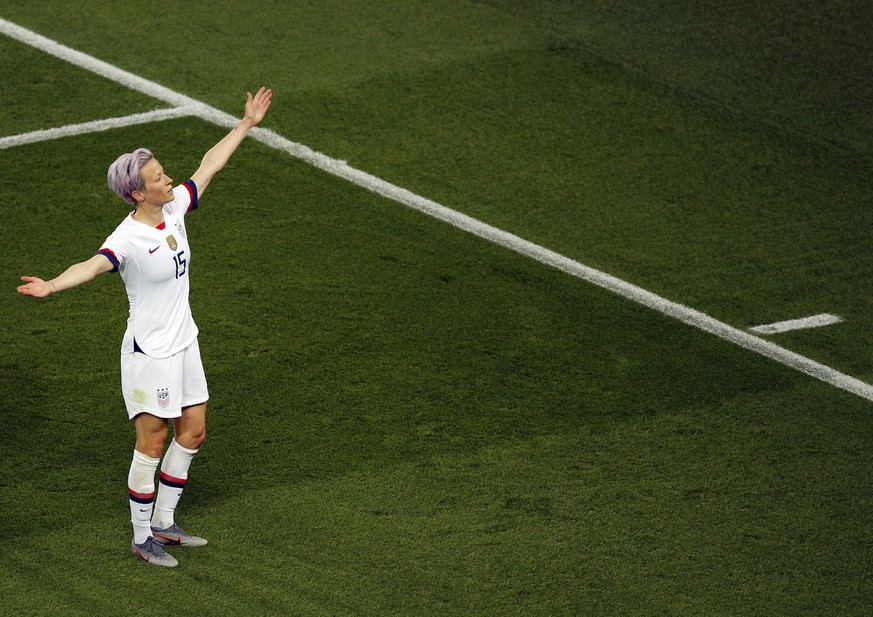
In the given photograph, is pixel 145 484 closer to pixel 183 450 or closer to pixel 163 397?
pixel 183 450

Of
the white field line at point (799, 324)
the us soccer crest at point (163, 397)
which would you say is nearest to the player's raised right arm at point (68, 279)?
the us soccer crest at point (163, 397)

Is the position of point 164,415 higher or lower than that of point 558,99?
lower

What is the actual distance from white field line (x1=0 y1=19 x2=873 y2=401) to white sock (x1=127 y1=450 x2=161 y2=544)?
3.71 m

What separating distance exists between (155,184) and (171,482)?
1422 mm

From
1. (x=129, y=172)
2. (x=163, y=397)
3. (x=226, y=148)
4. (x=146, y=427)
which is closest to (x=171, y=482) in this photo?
(x=146, y=427)

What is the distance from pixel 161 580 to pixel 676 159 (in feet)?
19.1

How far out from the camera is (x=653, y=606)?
5.96 metres

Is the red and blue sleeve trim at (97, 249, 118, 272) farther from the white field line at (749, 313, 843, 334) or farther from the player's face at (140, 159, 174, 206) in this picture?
the white field line at (749, 313, 843, 334)

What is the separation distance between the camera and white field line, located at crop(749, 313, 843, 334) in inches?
327

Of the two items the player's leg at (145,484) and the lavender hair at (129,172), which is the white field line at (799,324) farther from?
the lavender hair at (129,172)

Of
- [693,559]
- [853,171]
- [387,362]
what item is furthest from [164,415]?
[853,171]

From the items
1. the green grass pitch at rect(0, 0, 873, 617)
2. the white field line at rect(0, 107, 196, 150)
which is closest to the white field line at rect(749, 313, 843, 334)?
the green grass pitch at rect(0, 0, 873, 617)

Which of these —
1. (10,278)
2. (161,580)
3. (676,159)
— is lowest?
(161,580)

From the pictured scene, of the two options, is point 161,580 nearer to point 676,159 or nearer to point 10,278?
point 10,278
